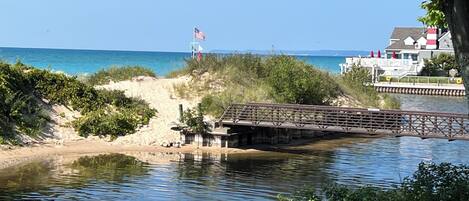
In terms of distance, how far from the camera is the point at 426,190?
10047 mm

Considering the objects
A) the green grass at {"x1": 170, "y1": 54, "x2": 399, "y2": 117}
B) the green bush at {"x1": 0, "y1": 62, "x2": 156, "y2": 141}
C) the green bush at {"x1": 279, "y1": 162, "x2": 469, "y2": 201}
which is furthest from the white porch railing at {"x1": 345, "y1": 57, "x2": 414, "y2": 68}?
the green bush at {"x1": 279, "y1": 162, "x2": 469, "y2": 201}

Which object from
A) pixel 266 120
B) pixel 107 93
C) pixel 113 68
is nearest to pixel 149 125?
pixel 107 93

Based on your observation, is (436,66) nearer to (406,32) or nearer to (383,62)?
(383,62)

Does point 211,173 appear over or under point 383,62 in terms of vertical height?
under

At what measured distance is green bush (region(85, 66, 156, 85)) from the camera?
4156cm

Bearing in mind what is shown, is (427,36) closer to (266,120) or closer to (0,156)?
(266,120)

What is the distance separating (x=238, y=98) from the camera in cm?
3766

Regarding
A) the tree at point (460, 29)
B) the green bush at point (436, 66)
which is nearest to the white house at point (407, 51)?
the green bush at point (436, 66)

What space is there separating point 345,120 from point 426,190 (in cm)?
2132

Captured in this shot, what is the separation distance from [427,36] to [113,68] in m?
70.9

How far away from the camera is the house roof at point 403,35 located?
108075 millimetres

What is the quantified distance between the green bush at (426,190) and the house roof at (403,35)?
324 ft

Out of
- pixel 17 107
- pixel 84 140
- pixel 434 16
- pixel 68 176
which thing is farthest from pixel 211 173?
pixel 434 16

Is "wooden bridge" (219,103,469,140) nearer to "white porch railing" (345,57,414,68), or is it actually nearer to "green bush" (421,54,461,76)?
"white porch railing" (345,57,414,68)
